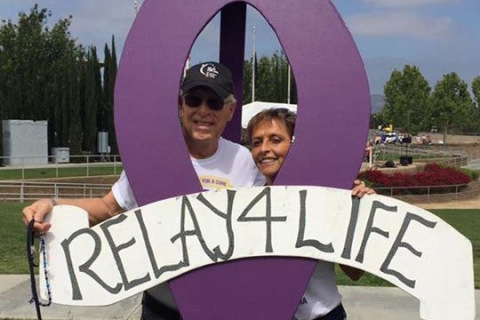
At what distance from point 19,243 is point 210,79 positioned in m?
6.51

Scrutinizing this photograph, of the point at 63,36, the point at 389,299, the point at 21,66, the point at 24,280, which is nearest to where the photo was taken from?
the point at 389,299

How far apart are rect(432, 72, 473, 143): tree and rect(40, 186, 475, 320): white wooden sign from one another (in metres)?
58.9

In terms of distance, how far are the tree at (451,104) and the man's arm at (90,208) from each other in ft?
194

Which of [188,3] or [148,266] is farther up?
[188,3]

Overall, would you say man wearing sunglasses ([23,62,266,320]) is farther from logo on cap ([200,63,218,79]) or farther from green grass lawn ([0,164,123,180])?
green grass lawn ([0,164,123,180])

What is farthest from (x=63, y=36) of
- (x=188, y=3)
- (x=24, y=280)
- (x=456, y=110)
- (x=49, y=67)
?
(x=456, y=110)

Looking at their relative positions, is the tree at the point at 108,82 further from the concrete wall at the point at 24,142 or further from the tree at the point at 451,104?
the tree at the point at 451,104

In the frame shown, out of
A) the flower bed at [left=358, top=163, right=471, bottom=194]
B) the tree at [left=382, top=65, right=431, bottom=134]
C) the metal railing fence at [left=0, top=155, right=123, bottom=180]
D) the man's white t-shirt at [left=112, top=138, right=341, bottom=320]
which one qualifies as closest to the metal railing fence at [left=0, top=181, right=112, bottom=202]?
the metal railing fence at [left=0, top=155, right=123, bottom=180]

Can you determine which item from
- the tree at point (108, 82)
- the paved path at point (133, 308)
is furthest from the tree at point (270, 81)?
the paved path at point (133, 308)

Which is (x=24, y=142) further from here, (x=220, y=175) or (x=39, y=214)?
(x=220, y=175)

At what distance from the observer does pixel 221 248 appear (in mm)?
2305

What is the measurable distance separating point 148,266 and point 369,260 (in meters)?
0.85

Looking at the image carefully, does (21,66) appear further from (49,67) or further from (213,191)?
(213,191)

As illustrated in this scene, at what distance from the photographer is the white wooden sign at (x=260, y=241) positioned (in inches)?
88.4
